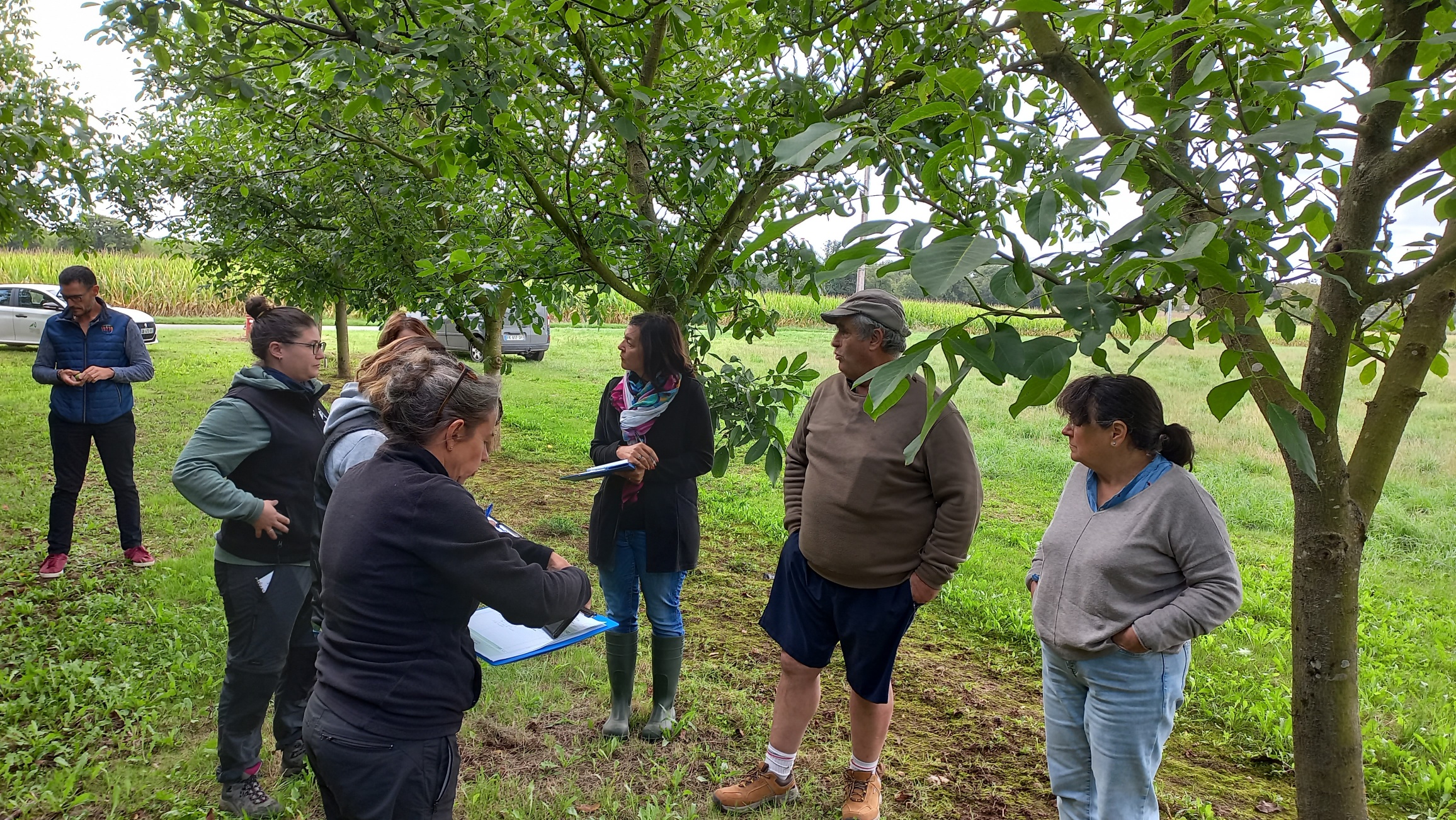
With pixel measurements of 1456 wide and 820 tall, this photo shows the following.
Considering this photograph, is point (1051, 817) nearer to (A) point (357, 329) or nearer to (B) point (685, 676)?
(B) point (685, 676)

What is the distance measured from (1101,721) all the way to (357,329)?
1221 inches

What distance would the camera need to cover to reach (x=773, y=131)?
385 cm

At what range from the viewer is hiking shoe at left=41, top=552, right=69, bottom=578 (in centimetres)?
536

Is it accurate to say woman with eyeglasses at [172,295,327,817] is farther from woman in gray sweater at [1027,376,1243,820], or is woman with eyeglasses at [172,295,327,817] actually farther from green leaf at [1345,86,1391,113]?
green leaf at [1345,86,1391,113]

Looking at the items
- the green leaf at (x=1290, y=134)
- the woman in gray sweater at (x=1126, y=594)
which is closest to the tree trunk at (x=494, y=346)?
the woman in gray sweater at (x=1126, y=594)

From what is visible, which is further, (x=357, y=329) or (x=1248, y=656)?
(x=357, y=329)

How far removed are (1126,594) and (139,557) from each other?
609 centimetres

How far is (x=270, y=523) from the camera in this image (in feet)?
9.68

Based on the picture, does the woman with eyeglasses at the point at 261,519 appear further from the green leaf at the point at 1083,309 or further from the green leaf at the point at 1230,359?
the green leaf at the point at 1230,359

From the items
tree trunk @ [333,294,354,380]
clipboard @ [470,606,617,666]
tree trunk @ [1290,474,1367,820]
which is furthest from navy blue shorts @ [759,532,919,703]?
tree trunk @ [333,294,354,380]

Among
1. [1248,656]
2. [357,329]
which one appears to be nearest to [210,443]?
[1248,656]

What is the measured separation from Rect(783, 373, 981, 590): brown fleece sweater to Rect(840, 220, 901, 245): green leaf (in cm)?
183

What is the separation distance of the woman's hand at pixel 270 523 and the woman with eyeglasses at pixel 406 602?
1.09 meters

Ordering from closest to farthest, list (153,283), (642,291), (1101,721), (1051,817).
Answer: (1101,721), (1051,817), (642,291), (153,283)
